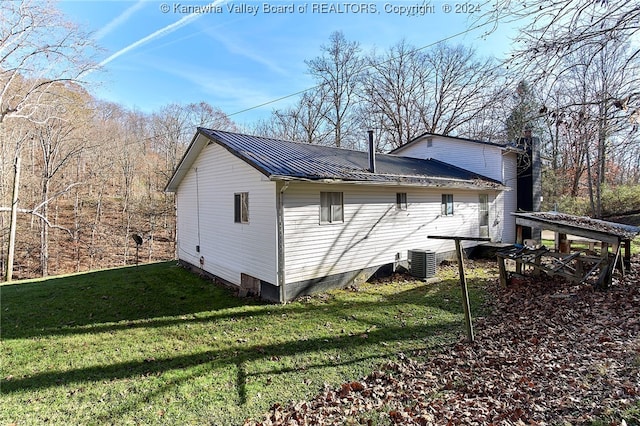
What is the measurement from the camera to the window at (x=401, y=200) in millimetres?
10312

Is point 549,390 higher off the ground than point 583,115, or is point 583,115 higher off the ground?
point 583,115

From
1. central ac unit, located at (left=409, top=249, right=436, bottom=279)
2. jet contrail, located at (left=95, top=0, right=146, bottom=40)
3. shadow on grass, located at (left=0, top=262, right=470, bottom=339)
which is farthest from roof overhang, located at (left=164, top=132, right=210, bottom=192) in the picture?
central ac unit, located at (left=409, top=249, right=436, bottom=279)

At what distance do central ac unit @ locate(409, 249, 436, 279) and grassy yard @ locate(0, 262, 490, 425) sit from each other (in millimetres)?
506

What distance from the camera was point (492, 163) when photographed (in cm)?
1462

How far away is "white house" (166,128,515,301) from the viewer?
307 inches

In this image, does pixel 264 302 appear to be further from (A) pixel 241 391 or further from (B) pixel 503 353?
(B) pixel 503 353

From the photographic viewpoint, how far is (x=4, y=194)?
18203 mm

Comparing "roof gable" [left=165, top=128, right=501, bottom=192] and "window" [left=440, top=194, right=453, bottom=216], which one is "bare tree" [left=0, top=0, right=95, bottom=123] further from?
"window" [left=440, top=194, right=453, bottom=216]

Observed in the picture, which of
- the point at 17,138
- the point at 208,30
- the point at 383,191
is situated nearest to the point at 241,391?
the point at 383,191

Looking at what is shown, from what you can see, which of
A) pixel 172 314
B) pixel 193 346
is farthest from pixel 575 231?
pixel 172 314

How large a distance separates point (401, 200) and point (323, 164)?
9.80 ft

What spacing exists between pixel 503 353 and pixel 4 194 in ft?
81.5

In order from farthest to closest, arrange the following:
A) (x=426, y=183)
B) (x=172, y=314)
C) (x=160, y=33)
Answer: (x=160, y=33)
(x=426, y=183)
(x=172, y=314)

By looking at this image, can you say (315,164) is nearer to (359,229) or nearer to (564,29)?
(359,229)
